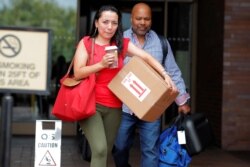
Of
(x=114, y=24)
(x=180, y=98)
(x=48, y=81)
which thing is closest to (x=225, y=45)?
(x=180, y=98)

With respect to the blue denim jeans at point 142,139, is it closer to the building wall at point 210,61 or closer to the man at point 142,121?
the man at point 142,121

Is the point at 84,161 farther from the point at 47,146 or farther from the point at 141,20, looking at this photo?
the point at 47,146

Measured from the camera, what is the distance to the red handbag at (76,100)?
411 centimetres

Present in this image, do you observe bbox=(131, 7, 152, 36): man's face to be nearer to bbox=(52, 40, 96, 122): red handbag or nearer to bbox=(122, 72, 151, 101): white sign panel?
bbox=(122, 72, 151, 101): white sign panel

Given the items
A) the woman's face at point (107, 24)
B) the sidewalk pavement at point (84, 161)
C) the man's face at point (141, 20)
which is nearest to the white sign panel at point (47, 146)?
the woman's face at point (107, 24)

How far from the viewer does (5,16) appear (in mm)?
10156

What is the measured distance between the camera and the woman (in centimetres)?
414

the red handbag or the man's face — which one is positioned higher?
the man's face

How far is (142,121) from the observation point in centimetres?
524

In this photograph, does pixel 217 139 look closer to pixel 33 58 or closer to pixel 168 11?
pixel 168 11

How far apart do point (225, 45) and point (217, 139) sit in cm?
158

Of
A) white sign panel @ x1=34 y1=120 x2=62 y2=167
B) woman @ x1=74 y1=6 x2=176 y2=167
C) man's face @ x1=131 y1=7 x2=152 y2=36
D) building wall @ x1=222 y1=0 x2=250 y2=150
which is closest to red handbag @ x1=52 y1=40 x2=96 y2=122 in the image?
woman @ x1=74 y1=6 x2=176 y2=167

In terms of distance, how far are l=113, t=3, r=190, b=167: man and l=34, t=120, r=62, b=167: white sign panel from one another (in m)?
1.07

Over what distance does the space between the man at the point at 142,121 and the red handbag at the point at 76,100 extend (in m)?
1.08
